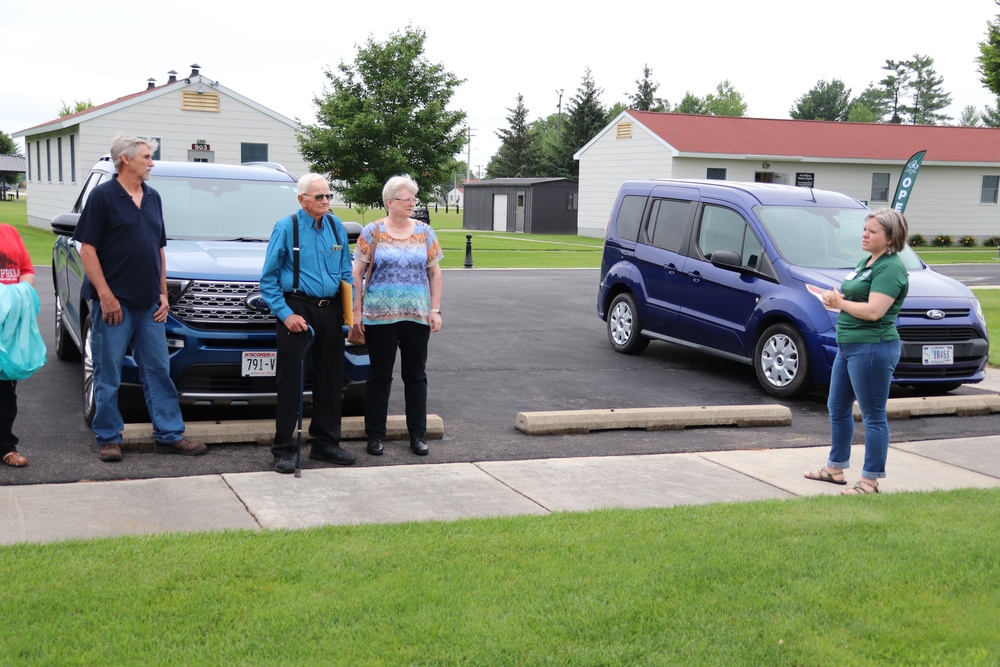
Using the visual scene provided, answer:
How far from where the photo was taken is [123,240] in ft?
21.2

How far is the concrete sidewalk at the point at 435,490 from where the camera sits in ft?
17.7

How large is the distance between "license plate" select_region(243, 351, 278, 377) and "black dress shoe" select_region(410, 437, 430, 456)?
1.09 m

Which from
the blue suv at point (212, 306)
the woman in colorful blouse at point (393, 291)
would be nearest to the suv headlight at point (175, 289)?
the blue suv at point (212, 306)

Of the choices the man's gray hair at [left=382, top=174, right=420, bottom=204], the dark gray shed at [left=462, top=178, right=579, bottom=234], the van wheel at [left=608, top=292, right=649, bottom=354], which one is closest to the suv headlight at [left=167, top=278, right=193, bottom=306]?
the man's gray hair at [left=382, top=174, right=420, bottom=204]

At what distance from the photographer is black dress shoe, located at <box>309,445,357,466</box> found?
22.2 ft

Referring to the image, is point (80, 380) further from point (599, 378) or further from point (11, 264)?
point (599, 378)

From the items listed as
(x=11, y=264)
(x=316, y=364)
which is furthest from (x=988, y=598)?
(x=11, y=264)

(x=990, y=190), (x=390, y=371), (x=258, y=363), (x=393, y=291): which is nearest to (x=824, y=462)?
(x=390, y=371)

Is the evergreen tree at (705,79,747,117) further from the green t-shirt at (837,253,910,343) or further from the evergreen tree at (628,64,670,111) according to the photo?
the green t-shirt at (837,253,910,343)

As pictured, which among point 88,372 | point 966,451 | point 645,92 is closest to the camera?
point 88,372

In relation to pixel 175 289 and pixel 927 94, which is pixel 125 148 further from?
pixel 927 94

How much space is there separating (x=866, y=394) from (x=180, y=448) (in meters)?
4.39

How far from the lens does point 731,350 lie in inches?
414

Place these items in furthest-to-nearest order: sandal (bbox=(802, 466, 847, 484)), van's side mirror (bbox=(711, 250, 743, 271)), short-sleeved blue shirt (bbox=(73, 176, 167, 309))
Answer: van's side mirror (bbox=(711, 250, 743, 271)) < sandal (bbox=(802, 466, 847, 484)) < short-sleeved blue shirt (bbox=(73, 176, 167, 309))
